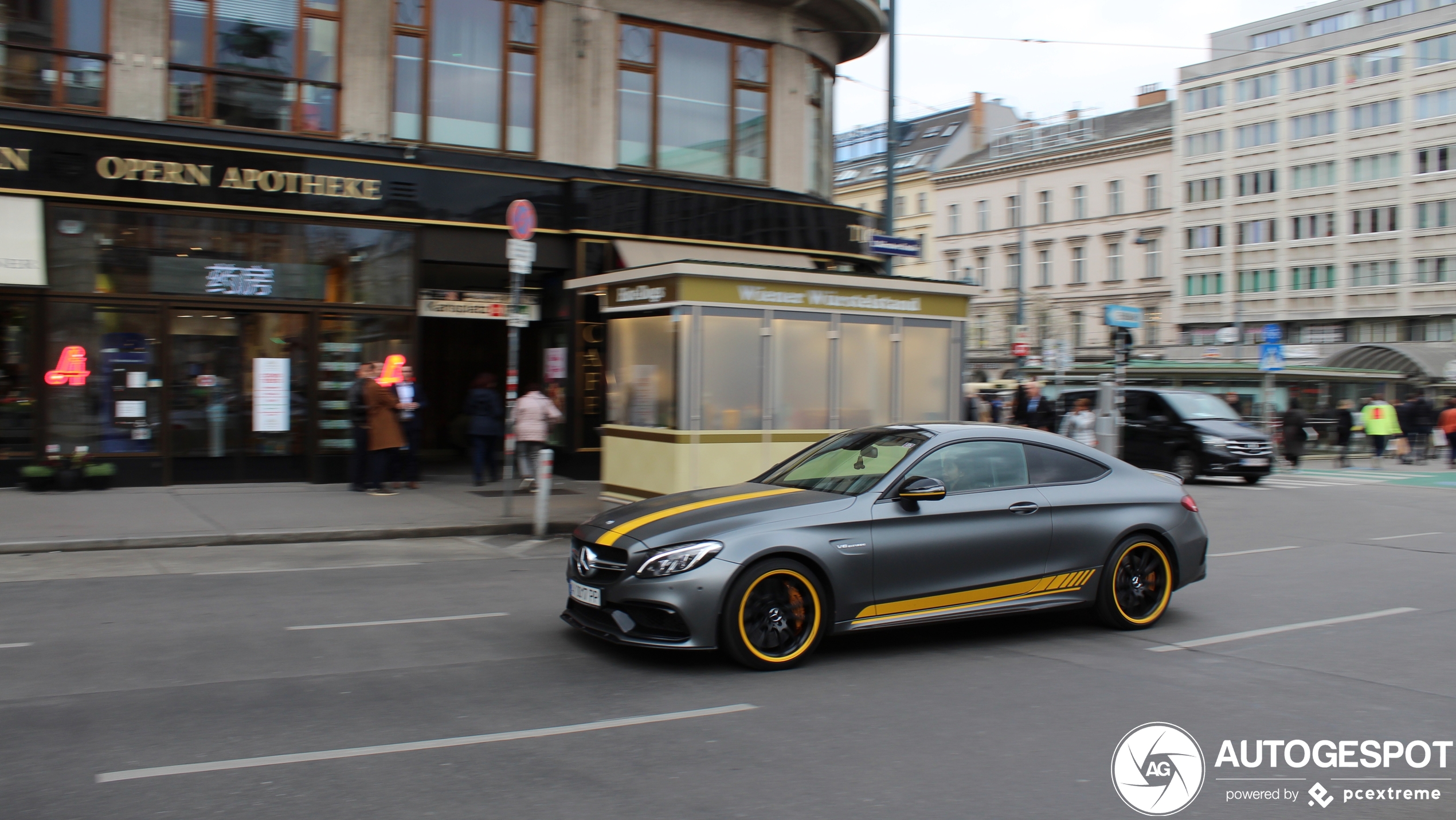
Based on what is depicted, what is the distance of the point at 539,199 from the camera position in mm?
17500

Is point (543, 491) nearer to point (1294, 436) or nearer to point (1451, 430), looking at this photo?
point (1294, 436)

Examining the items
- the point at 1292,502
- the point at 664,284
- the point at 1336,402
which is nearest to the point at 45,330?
the point at 664,284

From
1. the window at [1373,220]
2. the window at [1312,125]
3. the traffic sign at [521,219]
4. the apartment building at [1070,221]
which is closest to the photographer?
the traffic sign at [521,219]

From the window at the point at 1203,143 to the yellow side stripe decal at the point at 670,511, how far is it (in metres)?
70.5

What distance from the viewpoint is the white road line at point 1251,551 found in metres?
11.7

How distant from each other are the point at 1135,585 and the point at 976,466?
1.51m

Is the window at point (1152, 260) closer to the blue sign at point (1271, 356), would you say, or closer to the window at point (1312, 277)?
the window at point (1312, 277)

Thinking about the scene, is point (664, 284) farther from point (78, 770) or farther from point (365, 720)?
point (78, 770)

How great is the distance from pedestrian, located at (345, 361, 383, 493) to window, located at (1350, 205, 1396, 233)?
208 feet

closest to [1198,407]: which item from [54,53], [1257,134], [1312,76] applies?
[54,53]

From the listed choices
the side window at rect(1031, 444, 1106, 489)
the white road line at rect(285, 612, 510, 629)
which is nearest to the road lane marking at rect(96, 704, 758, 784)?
the white road line at rect(285, 612, 510, 629)

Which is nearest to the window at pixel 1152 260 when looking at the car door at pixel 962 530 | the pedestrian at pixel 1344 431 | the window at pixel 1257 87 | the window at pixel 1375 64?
the window at pixel 1257 87

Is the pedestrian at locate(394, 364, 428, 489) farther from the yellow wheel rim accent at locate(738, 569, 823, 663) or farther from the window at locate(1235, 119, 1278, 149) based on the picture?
the window at locate(1235, 119, 1278, 149)

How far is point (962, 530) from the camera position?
6.98m
